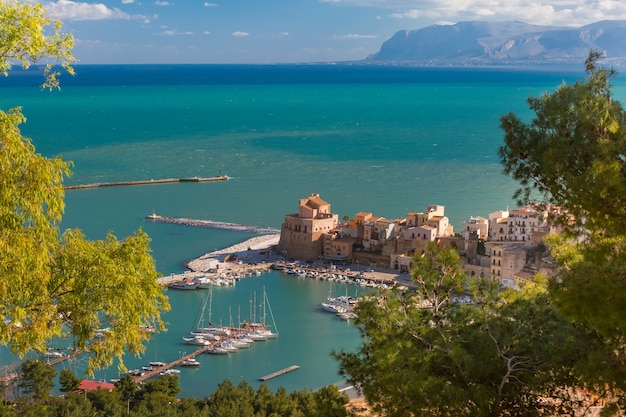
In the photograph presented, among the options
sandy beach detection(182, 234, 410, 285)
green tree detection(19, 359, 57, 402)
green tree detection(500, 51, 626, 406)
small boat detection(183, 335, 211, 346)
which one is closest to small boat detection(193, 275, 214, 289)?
sandy beach detection(182, 234, 410, 285)

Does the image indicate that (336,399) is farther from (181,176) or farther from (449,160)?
(449,160)

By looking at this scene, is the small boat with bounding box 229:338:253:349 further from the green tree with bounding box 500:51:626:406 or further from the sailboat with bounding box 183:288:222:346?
the green tree with bounding box 500:51:626:406

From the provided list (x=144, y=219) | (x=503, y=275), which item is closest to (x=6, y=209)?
(x=503, y=275)

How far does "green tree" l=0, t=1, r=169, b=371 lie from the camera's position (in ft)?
15.0

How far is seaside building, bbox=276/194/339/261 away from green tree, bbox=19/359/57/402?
56.4 feet

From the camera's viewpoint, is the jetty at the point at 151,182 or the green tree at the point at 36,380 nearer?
the green tree at the point at 36,380

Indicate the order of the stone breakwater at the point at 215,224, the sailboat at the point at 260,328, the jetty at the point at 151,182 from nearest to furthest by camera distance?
1. the sailboat at the point at 260,328
2. the stone breakwater at the point at 215,224
3. the jetty at the point at 151,182

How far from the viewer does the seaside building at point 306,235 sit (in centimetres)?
3412

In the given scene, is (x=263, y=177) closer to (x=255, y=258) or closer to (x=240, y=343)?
(x=255, y=258)

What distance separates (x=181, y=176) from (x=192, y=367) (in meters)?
29.9

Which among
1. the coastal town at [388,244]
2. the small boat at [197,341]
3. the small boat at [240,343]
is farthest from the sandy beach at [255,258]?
the small boat at [240,343]

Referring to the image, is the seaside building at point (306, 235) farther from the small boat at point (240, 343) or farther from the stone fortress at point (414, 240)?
the small boat at point (240, 343)

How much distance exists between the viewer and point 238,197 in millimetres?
45000

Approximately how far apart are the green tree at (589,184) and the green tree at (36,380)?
512 inches
